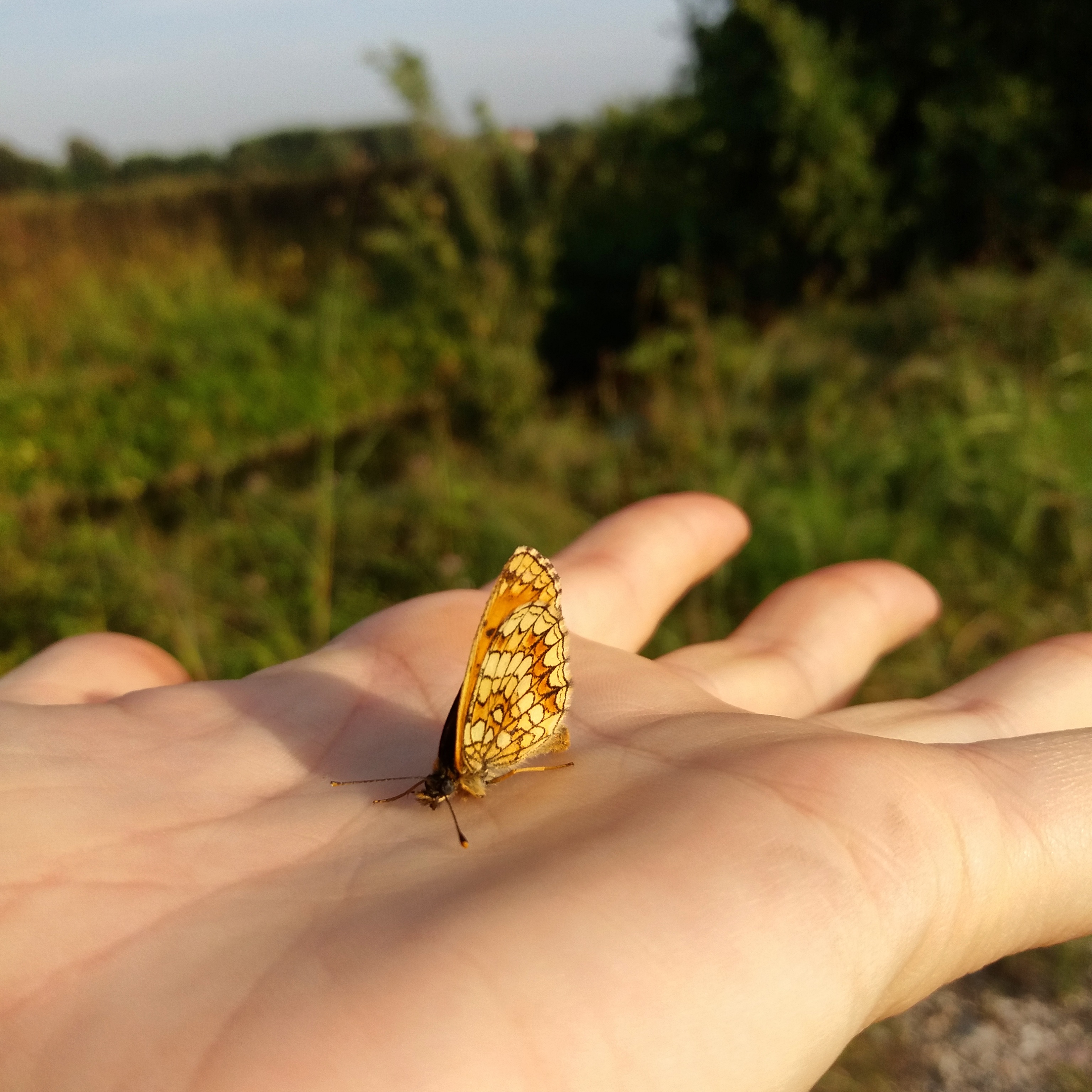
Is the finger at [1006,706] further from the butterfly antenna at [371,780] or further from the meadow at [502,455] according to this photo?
the meadow at [502,455]

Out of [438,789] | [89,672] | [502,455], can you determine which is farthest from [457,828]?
[502,455]

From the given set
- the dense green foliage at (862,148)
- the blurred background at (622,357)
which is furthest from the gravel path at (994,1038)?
the dense green foliage at (862,148)

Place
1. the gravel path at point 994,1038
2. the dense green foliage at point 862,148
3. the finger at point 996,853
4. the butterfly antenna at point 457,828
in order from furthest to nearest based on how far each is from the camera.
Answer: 1. the dense green foliage at point 862,148
2. the gravel path at point 994,1038
3. the butterfly antenna at point 457,828
4. the finger at point 996,853

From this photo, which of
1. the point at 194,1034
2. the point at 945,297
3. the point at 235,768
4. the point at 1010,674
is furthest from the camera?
the point at 945,297

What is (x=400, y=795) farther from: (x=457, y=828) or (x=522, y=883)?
(x=522, y=883)

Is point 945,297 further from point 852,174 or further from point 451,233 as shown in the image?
point 451,233

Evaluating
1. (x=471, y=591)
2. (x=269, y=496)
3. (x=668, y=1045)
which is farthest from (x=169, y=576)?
(x=668, y=1045)

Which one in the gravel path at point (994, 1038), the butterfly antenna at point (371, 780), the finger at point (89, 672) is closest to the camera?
the butterfly antenna at point (371, 780)
